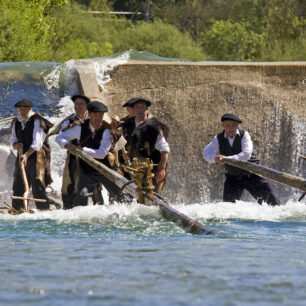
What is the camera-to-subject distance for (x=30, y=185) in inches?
494

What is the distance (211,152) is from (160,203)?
111 inches

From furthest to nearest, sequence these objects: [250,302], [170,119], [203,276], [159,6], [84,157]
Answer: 1. [159,6]
2. [170,119]
3. [84,157]
4. [203,276]
5. [250,302]

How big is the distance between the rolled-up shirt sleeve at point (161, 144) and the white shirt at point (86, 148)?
0.67m

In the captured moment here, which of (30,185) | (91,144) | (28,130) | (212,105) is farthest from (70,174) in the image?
(212,105)

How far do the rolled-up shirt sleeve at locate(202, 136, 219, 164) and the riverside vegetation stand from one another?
1388 centimetres

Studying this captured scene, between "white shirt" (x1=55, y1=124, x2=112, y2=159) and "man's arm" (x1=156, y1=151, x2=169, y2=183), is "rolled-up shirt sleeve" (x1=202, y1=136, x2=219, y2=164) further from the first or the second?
"white shirt" (x1=55, y1=124, x2=112, y2=159)

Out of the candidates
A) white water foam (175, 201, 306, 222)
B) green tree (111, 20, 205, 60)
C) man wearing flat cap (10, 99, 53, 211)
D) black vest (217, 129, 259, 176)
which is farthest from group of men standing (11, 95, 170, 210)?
green tree (111, 20, 205, 60)

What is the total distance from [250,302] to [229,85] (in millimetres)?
10022

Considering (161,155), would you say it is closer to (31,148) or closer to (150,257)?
(31,148)

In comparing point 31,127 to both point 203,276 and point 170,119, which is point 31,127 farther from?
point 203,276

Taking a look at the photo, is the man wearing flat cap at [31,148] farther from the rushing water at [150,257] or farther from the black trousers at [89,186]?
the rushing water at [150,257]

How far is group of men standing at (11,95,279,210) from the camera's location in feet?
36.0

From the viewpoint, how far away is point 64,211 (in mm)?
10719

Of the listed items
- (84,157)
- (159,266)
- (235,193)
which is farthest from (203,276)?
(235,193)
